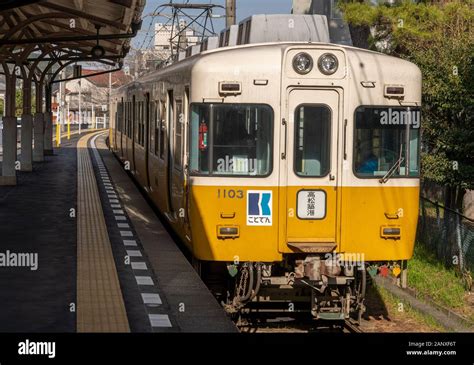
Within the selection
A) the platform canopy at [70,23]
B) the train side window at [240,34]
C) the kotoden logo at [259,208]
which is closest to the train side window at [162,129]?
the train side window at [240,34]

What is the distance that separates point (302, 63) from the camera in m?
10.3

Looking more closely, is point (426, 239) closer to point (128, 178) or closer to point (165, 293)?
point (165, 293)

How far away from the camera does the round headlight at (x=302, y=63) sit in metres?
10.3

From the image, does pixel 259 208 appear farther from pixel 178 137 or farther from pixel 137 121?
pixel 137 121

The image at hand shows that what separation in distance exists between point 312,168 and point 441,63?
27.2ft

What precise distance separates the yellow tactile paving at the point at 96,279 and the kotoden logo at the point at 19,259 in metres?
Answer: 0.61

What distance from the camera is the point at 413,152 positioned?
10656 millimetres

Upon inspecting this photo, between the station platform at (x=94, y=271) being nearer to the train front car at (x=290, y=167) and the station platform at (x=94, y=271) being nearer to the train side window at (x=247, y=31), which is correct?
the train front car at (x=290, y=167)

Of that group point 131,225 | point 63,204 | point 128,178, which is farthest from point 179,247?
point 128,178

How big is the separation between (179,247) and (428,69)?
21.9 ft

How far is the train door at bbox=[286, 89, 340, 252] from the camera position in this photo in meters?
10.3

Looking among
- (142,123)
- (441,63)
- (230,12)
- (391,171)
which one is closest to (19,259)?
(391,171)

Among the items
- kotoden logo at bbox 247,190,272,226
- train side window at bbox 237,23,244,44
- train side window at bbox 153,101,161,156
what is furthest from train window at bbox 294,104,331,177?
train side window at bbox 153,101,161,156

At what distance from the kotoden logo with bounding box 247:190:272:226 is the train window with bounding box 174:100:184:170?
5.03ft
